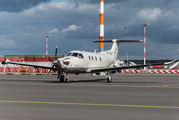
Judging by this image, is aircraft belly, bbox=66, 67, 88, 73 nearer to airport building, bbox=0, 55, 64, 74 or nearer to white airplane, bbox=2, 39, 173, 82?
white airplane, bbox=2, 39, 173, 82

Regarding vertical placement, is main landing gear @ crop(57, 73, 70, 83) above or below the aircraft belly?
below

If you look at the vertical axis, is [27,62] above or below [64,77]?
above

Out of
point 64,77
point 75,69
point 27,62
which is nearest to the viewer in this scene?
point 75,69

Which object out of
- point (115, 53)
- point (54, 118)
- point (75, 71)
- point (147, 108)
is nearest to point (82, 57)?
point (75, 71)

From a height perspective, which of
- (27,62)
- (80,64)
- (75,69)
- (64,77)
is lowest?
(64,77)

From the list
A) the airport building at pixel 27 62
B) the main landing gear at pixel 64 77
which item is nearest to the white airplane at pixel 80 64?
the main landing gear at pixel 64 77

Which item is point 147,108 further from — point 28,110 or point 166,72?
point 166,72

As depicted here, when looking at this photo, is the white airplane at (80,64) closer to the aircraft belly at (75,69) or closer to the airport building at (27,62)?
the aircraft belly at (75,69)

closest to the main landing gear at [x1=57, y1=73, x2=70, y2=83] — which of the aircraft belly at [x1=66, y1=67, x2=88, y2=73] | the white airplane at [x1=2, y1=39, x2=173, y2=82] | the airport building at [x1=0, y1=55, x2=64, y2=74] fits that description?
the white airplane at [x1=2, y1=39, x2=173, y2=82]

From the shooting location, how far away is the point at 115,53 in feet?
113

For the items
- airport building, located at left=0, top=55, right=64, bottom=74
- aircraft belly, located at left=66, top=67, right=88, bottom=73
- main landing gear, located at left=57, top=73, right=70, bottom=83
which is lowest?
main landing gear, located at left=57, top=73, right=70, bottom=83

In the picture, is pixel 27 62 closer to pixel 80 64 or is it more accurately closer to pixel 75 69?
pixel 80 64

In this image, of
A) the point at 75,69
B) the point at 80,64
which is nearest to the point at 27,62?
the point at 80,64

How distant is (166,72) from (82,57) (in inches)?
1205
